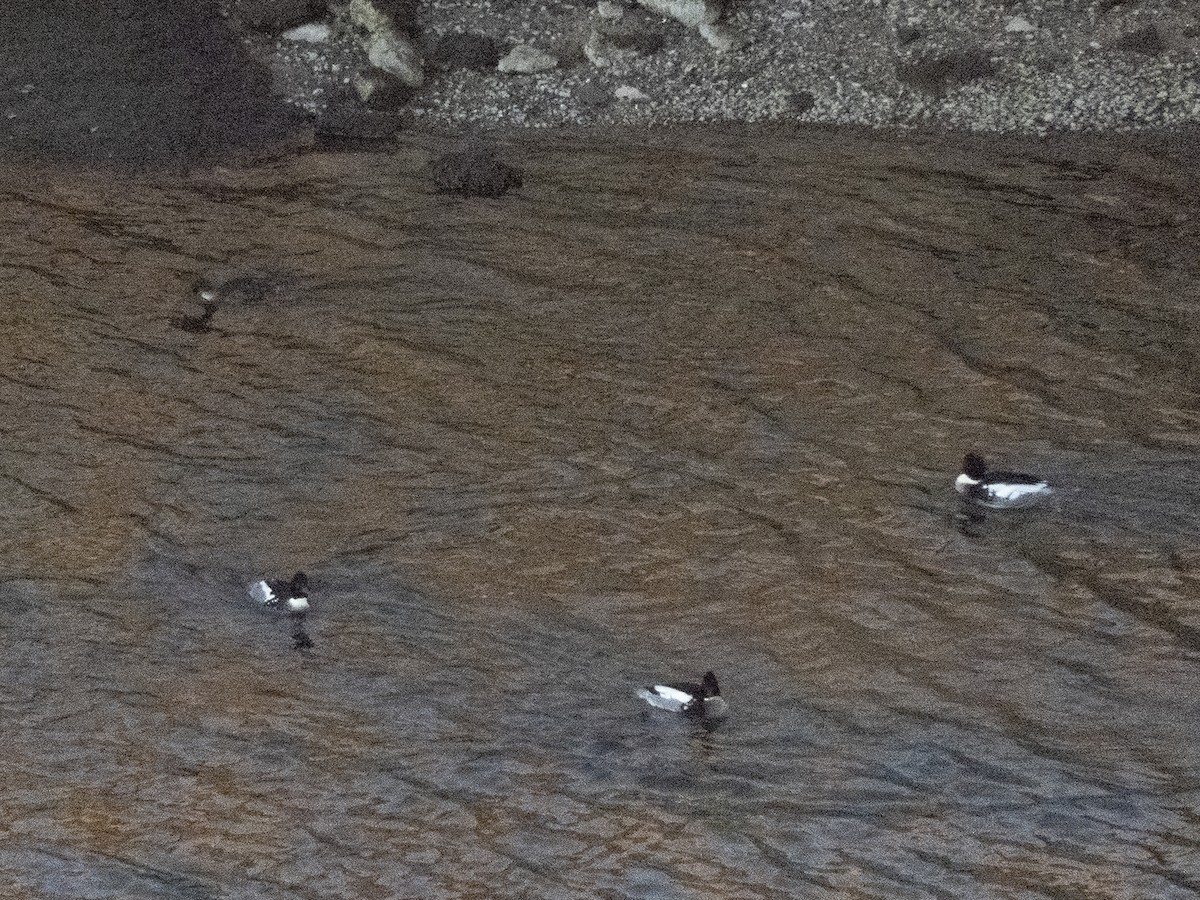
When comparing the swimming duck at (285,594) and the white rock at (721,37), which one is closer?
the swimming duck at (285,594)

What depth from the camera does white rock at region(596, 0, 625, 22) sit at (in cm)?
1953

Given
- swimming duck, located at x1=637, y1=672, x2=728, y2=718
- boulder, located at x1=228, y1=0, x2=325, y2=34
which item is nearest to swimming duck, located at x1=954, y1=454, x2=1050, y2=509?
swimming duck, located at x1=637, y1=672, x2=728, y2=718

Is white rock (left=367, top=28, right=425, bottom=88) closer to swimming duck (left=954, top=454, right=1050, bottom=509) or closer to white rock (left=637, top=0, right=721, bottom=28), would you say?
white rock (left=637, top=0, right=721, bottom=28)

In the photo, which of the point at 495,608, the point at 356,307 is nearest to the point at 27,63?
the point at 356,307

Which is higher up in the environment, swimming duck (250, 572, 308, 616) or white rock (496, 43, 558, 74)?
white rock (496, 43, 558, 74)

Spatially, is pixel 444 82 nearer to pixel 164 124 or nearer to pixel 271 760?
pixel 164 124

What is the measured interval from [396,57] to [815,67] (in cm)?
499

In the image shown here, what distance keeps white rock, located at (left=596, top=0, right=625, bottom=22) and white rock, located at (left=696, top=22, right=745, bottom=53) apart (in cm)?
107

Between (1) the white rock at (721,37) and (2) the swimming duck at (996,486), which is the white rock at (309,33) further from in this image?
(2) the swimming duck at (996,486)

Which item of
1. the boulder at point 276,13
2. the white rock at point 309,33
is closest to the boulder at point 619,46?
the white rock at point 309,33

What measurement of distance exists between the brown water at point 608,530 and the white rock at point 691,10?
301cm

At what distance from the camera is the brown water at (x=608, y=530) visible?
8.66 meters

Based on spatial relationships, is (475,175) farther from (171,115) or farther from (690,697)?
(690,697)

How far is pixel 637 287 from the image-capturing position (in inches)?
577
